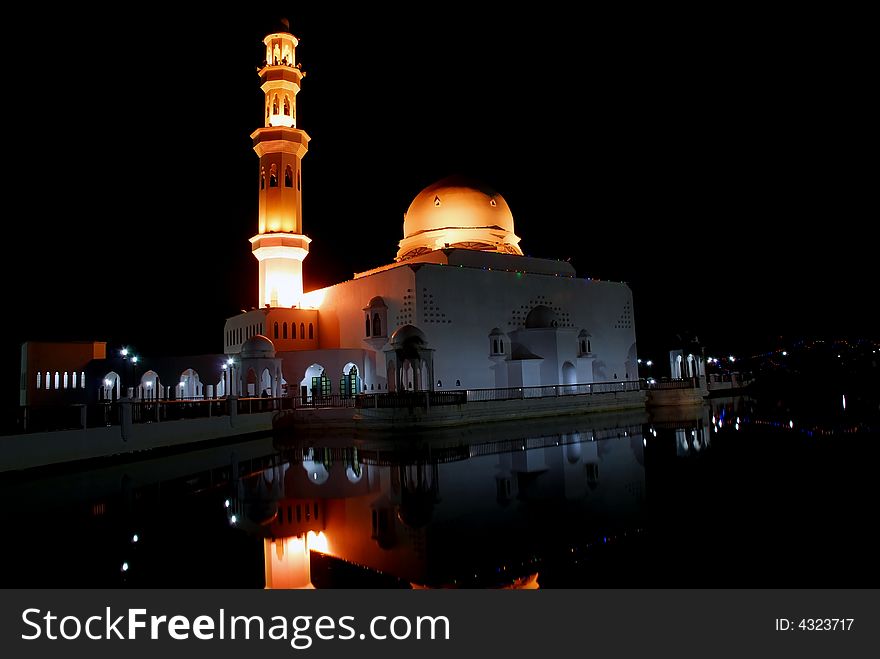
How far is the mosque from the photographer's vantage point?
22.1 metres

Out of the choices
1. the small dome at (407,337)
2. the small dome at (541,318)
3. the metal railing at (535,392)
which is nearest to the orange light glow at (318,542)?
the small dome at (407,337)

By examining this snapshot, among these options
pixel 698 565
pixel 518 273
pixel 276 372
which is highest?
pixel 518 273

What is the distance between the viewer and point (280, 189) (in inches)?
996

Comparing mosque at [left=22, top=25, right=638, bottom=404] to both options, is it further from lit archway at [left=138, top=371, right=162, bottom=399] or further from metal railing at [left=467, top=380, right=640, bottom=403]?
metal railing at [left=467, top=380, right=640, bottom=403]

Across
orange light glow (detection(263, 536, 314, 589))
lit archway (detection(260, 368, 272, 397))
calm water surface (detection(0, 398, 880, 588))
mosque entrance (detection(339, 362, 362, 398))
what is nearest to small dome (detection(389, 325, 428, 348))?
mosque entrance (detection(339, 362, 362, 398))

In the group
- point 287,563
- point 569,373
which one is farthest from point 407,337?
point 287,563

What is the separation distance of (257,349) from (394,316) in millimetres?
4761

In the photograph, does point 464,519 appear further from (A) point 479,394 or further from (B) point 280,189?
(B) point 280,189

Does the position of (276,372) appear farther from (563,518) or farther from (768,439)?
(563,518)

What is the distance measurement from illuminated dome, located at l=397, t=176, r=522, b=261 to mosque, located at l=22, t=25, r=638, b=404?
2.2 inches

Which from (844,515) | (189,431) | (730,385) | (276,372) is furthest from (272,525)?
(730,385)
